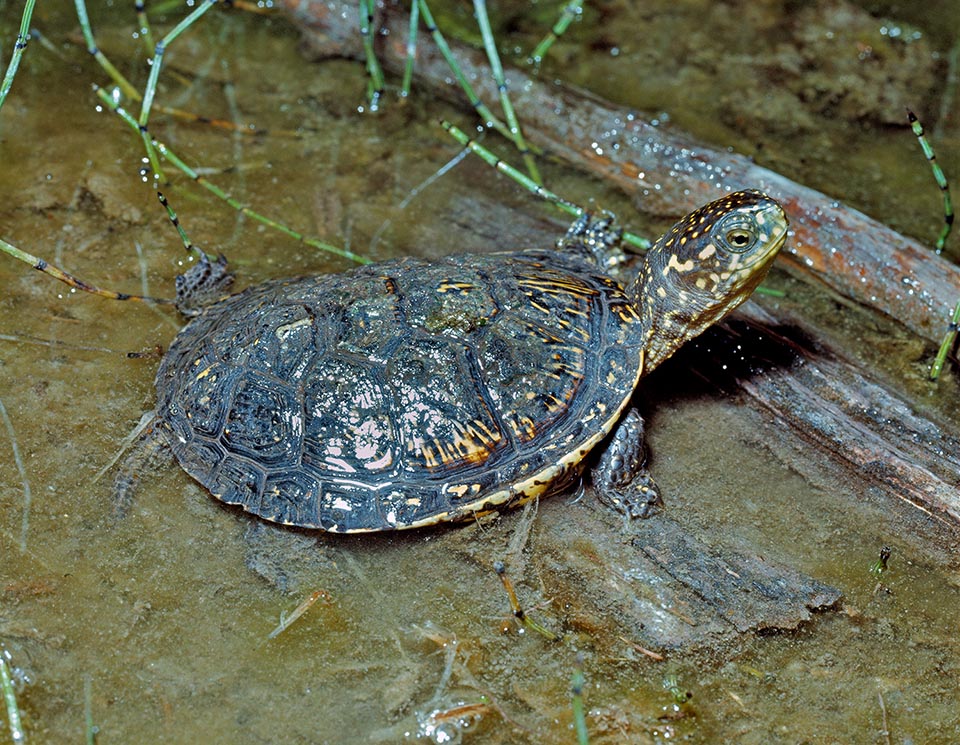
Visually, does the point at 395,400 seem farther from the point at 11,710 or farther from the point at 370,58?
the point at 370,58

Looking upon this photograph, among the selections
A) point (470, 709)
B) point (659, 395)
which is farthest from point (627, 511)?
point (470, 709)

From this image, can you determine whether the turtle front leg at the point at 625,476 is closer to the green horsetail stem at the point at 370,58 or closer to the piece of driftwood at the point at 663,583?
the piece of driftwood at the point at 663,583

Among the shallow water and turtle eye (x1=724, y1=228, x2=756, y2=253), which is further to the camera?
turtle eye (x1=724, y1=228, x2=756, y2=253)

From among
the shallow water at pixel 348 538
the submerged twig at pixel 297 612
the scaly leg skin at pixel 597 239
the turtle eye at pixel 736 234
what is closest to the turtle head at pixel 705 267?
the turtle eye at pixel 736 234

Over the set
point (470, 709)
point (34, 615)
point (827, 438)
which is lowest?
point (34, 615)

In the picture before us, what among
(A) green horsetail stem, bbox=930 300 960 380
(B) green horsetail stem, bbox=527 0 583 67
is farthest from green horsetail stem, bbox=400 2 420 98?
(A) green horsetail stem, bbox=930 300 960 380

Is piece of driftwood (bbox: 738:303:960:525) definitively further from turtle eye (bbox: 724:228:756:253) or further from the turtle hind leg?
the turtle hind leg

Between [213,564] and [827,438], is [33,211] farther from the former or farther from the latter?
[827,438]
